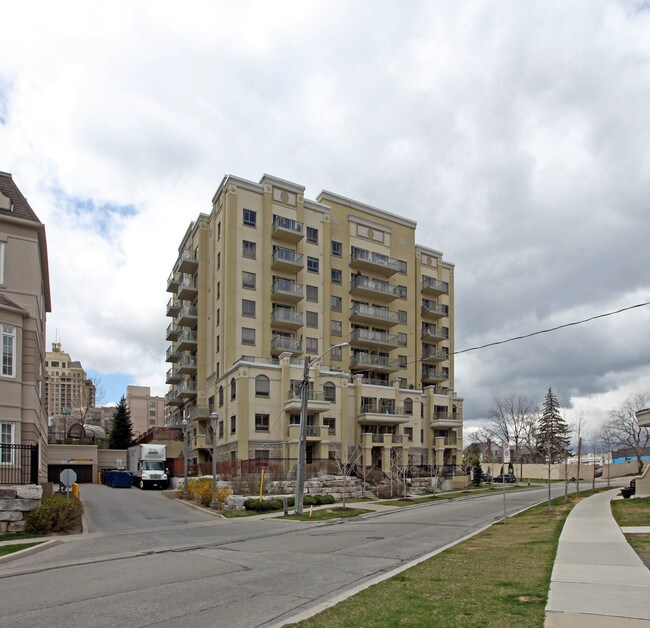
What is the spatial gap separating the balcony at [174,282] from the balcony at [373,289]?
61.1 feet

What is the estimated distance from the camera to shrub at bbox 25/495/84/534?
20859 millimetres

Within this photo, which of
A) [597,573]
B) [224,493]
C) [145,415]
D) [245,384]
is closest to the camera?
[597,573]

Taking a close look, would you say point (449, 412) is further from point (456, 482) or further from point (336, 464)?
point (336, 464)

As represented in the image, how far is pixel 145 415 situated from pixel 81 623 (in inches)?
7216

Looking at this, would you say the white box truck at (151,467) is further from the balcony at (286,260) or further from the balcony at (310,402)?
the balcony at (286,260)

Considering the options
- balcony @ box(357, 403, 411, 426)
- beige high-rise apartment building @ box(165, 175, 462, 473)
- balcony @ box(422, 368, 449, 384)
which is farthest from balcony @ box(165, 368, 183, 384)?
balcony @ box(422, 368, 449, 384)

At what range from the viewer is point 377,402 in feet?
184

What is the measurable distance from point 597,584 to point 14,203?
86.9ft

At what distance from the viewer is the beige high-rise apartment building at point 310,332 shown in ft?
165

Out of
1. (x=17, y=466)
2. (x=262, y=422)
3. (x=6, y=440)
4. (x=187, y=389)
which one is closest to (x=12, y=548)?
(x=17, y=466)

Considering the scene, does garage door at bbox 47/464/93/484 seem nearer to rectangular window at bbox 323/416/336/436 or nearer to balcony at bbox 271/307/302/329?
balcony at bbox 271/307/302/329

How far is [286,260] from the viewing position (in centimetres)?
5419

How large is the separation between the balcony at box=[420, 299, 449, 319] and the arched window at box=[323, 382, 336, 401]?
18.4 m

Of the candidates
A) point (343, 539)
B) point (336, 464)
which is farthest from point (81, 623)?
point (336, 464)
